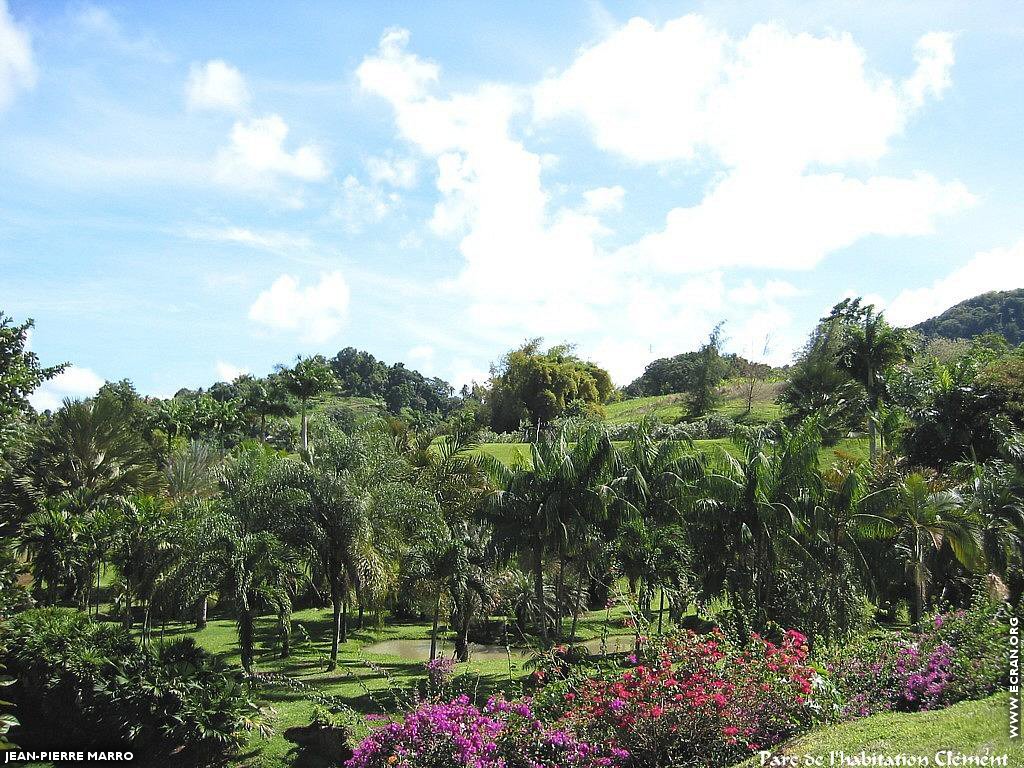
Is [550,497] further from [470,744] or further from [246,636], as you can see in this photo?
[470,744]

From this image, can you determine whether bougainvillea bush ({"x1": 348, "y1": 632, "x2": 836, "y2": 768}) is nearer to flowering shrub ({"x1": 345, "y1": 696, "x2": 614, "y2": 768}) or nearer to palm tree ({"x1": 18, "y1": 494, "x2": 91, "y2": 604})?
flowering shrub ({"x1": 345, "y1": 696, "x2": 614, "y2": 768})

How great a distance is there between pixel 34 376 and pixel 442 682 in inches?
334

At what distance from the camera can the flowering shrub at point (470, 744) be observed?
813cm

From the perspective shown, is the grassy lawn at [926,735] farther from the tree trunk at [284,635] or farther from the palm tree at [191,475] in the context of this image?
the palm tree at [191,475]

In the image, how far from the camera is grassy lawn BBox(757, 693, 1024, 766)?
7.21 m

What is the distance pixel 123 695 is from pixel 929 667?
43.3ft

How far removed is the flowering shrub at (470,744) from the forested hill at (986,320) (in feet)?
530

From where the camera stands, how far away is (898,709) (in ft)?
30.8

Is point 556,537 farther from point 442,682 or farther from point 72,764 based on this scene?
point 72,764

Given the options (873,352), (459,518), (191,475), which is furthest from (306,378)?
(873,352)

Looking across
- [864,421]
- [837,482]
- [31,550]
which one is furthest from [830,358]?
[31,550]

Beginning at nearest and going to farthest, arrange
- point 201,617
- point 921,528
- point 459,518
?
point 921,528
point 459,518
point 201,617

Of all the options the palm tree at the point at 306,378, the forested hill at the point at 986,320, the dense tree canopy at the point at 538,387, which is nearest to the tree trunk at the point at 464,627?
the palm tree at the point at 306,378

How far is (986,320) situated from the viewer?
15138cm
